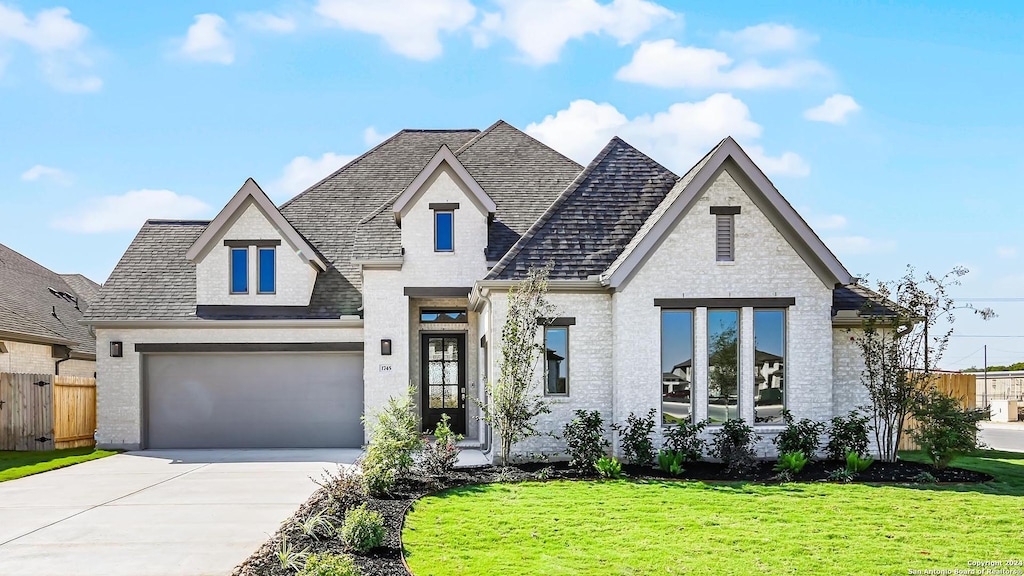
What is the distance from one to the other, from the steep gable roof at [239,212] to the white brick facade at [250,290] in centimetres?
11

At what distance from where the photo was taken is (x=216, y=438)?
18.3 m

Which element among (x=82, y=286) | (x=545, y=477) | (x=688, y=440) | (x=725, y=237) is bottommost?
(x=545, y=477)

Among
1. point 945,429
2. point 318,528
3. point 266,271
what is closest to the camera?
point 318,528

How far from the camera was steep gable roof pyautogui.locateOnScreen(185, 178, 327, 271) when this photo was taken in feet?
60.0

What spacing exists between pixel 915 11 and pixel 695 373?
7094mm

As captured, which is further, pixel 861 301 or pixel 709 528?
pixel 861 301

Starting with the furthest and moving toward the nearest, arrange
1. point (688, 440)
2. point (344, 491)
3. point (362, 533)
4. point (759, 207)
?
1. point (759, 207)
2. point (688, 440)
3. point (344, 491)
4. point (362, 533)

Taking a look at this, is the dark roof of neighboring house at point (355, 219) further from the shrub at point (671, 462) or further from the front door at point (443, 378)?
the shrub at point (671, 462)

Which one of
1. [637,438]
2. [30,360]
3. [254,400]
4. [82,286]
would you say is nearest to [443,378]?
[254,400]

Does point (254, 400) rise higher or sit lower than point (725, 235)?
lower

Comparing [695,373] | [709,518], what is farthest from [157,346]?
[709,518]

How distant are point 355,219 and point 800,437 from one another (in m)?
12.8

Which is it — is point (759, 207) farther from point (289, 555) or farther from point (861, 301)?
point (289, 555)

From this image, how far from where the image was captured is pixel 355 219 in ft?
69.3
